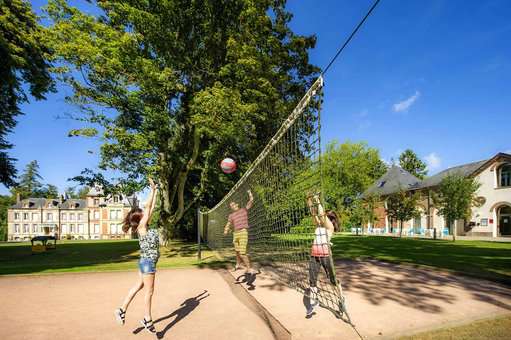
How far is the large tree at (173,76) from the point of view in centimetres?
1362

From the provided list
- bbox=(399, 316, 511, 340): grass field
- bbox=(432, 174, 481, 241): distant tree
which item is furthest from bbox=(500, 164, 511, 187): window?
bbox=(399, 316, 511, 340): grass field

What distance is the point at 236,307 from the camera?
5867 mm

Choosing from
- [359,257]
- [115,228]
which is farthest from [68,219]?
[359,257]

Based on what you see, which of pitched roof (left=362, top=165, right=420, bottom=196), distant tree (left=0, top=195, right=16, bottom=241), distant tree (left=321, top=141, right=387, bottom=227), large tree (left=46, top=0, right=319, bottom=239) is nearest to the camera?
large tree (left=46, top=0, right=319, bottom=239)

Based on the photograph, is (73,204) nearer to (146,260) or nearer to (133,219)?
(133,219)

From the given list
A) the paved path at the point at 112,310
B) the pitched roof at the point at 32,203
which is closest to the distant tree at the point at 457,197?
the paved path at the point at 112,310

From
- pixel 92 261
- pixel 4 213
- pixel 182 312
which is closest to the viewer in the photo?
pixel 182 312

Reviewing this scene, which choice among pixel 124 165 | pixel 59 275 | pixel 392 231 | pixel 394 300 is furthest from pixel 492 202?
pixel 59 275

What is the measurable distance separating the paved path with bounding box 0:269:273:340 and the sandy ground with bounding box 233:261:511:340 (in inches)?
29.2

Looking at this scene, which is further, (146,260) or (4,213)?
(4,213)

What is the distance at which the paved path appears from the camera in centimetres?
466

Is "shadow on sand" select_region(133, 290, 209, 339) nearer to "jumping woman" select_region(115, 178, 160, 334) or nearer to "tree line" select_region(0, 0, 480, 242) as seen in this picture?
"jumping woman" select_region(115, 178, 160, 334)

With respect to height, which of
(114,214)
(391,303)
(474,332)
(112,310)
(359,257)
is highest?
(474,332)

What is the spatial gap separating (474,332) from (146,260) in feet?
16.6
